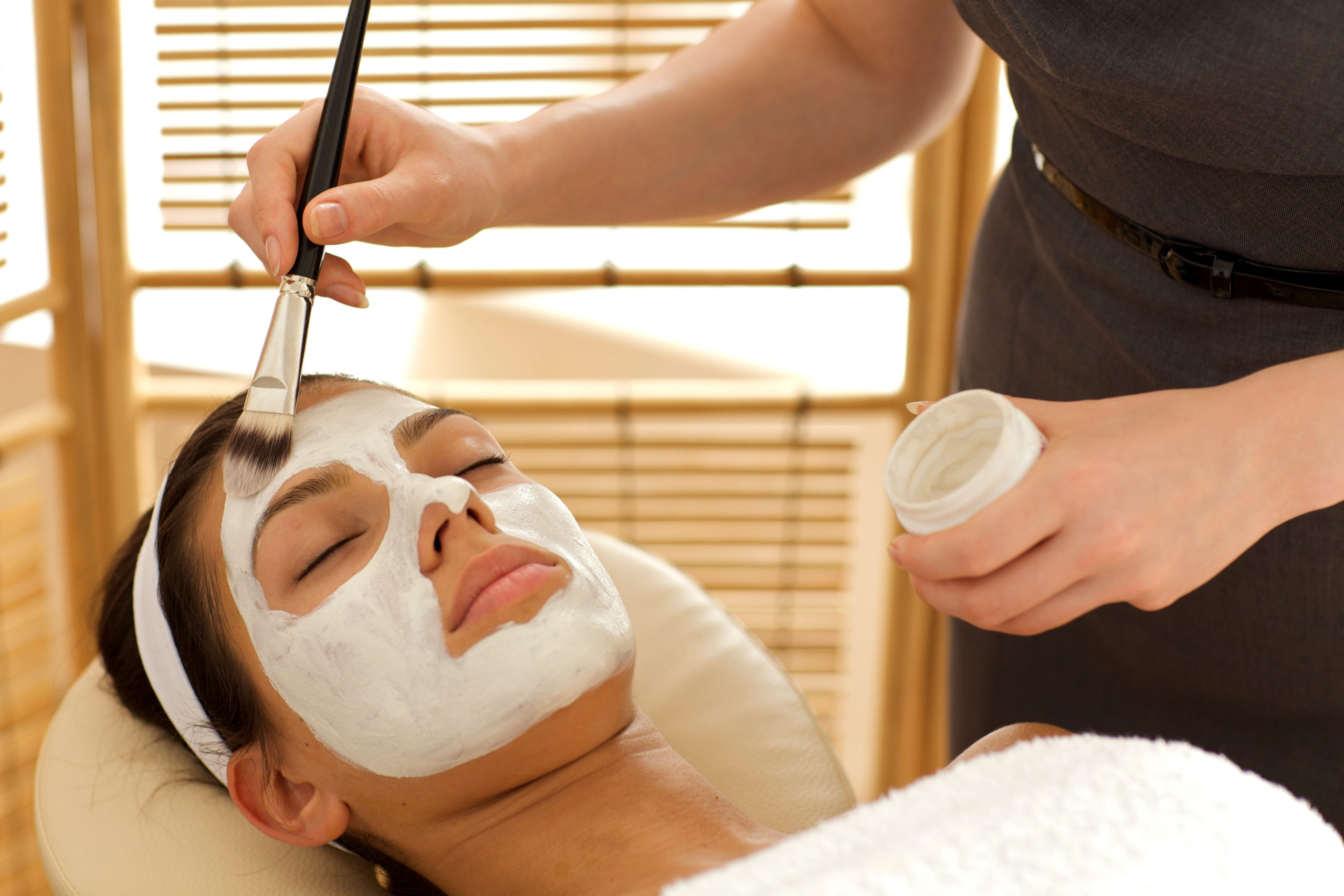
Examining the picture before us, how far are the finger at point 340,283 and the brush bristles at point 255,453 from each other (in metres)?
0.11

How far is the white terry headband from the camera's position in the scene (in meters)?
0.89

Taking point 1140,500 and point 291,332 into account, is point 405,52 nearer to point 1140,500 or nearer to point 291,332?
point 291,332

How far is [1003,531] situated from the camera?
53 cm

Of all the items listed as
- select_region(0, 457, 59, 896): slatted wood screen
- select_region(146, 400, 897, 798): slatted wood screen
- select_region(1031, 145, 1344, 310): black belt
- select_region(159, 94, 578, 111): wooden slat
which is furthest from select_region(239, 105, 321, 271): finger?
select_region(0, 457, 59, 896): slatted wood screen

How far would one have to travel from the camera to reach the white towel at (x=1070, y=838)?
0.61 metres

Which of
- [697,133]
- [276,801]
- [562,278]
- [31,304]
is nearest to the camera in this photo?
[276,801]

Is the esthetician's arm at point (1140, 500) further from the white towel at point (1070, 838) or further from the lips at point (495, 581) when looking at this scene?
the lips at point (495, 581)

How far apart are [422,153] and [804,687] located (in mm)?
1310

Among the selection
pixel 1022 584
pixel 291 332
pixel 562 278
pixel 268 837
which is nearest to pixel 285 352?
pixel 291 332

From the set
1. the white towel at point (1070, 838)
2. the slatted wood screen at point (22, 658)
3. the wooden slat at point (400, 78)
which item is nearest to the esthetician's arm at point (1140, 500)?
the white towel at point (1070, 838)

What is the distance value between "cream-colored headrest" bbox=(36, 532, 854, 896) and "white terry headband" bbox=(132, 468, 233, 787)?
5 cm

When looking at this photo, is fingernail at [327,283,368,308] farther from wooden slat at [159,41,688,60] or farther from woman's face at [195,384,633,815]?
wooden slat at [159,41,688,60]

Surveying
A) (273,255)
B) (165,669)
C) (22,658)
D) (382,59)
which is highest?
(382,59)

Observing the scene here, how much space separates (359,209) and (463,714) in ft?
1.20
